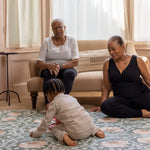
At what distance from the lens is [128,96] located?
3115mm

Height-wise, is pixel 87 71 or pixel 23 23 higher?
pixel 23 23

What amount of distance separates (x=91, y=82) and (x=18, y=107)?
39.0 inches

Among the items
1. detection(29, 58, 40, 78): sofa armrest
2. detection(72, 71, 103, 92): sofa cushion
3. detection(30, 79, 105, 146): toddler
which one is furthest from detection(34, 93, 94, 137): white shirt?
detection(29, 58, 40, 78): sofa armrest

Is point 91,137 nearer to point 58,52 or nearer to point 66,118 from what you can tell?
point 66,118

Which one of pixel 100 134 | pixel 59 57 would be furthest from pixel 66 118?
pixel 59 57

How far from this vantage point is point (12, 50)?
452 centimetres

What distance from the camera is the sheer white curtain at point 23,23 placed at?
4484 mm

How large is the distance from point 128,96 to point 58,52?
107cm

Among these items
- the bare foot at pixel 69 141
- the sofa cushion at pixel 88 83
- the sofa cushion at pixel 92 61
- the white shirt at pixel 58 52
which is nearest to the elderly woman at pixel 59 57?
the white shirt at pixel 58 52

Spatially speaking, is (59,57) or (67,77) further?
(59,57)

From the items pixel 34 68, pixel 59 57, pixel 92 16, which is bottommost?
pixel 34 68

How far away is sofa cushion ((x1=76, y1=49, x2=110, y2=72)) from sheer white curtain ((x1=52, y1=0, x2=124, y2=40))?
94 centimetres

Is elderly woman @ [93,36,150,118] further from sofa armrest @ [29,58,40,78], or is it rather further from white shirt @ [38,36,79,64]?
sofa armrest @ [29,58,40,78]

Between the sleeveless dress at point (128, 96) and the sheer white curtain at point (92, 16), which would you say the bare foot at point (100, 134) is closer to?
the sleeveless dress at point (128, 96)
